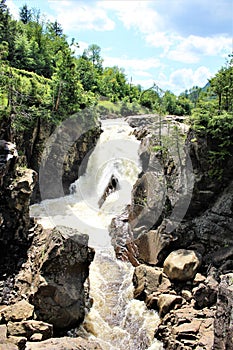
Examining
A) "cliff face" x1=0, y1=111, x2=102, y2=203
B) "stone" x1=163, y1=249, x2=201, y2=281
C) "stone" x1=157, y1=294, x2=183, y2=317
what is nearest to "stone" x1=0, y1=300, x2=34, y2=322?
"stone" x1=157, y1=294, x2=183, y2=317

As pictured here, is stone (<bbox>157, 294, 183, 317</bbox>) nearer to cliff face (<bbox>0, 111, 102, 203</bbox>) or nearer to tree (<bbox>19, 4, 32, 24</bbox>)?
cliff face (<bbox>0, 111, 102, 203</bbox>)

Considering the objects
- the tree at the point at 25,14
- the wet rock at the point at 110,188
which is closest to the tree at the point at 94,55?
the tree at the point at 25,14

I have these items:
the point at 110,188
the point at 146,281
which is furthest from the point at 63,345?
the point at 110,188

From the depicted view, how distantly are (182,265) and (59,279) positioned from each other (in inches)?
164

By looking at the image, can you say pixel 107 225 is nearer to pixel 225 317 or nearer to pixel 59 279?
pixel 59 279

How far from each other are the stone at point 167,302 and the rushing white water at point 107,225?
0.34 meters

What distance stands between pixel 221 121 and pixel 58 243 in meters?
7.47

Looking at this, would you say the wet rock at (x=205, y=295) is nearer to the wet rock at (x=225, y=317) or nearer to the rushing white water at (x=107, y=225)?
the rushing white water at (x=107, y=225)

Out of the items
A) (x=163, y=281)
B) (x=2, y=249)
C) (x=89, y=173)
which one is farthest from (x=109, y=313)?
(x=89, y=173)

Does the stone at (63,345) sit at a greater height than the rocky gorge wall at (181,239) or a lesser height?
lesser

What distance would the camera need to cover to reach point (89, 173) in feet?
69.1

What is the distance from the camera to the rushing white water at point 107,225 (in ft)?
32.3

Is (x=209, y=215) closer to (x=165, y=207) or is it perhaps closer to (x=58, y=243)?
(x=165, y=207)

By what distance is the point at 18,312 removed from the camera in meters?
9.12
